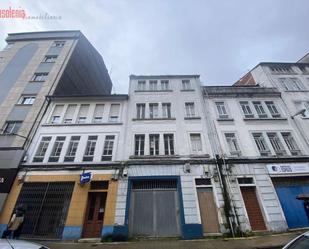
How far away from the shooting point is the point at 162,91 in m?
16.7

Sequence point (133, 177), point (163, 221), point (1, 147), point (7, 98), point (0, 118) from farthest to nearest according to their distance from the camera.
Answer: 1. point (7, 98)
2. point (0, 118)
3. point (1, 147)
4. point (133, 177)
5. point (163, 221)

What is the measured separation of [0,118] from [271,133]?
2271 cm

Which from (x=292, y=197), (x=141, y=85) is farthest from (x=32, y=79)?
(x=292, y=197)

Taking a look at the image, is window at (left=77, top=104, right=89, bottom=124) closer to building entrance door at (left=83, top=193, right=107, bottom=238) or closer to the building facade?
the building facade

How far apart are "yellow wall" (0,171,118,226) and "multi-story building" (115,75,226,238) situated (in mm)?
489

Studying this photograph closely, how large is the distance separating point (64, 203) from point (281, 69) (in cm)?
2404

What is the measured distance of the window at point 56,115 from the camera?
589 inches

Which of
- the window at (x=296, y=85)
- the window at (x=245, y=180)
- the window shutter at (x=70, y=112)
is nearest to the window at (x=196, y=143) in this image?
the window at (x=245, y=180)

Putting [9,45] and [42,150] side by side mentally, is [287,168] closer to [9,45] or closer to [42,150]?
[42,150]

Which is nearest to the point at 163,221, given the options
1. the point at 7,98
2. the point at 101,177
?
the point at 101,177

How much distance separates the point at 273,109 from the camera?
15.6 m

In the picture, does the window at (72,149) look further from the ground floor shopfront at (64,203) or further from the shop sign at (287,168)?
the shop sign at (287,168)

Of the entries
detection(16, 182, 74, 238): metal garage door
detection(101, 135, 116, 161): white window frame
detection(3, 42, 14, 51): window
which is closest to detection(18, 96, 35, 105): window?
detection(16, 182, 74, 238): metal garage door

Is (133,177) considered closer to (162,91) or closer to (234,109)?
(162,91)
